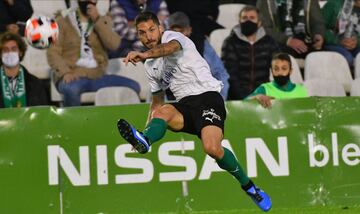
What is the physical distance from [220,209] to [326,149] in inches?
52.0

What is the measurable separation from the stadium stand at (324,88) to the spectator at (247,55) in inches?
24.3

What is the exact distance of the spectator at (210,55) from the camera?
483 inches

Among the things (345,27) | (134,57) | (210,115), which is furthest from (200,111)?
(345,27)

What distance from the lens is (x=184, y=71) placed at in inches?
373

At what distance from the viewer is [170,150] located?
11.1 metres

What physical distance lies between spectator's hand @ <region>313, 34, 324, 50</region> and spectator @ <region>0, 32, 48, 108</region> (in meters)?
3.93

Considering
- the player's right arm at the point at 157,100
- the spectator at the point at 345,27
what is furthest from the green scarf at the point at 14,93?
the spectator at the point at 345,27

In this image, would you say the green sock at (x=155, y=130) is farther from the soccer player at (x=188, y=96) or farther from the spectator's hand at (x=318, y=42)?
the spectator's hand at (x=318, y=42)

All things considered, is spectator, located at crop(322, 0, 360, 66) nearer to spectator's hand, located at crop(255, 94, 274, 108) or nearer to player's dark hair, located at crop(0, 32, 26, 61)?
spectator's hand, located at crop(255, 94, 274, 108)

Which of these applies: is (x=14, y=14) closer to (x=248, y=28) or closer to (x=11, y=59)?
(x=11, y=59)

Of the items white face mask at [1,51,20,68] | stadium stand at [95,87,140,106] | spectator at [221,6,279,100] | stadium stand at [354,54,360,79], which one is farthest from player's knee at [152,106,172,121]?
stadium stand at [354,54,360,79]

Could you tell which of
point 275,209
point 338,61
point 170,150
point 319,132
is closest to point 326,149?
point 319,132

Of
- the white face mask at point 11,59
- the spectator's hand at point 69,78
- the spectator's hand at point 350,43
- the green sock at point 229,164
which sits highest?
the white face mask at point 11,59

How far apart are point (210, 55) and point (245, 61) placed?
0.75 meters
